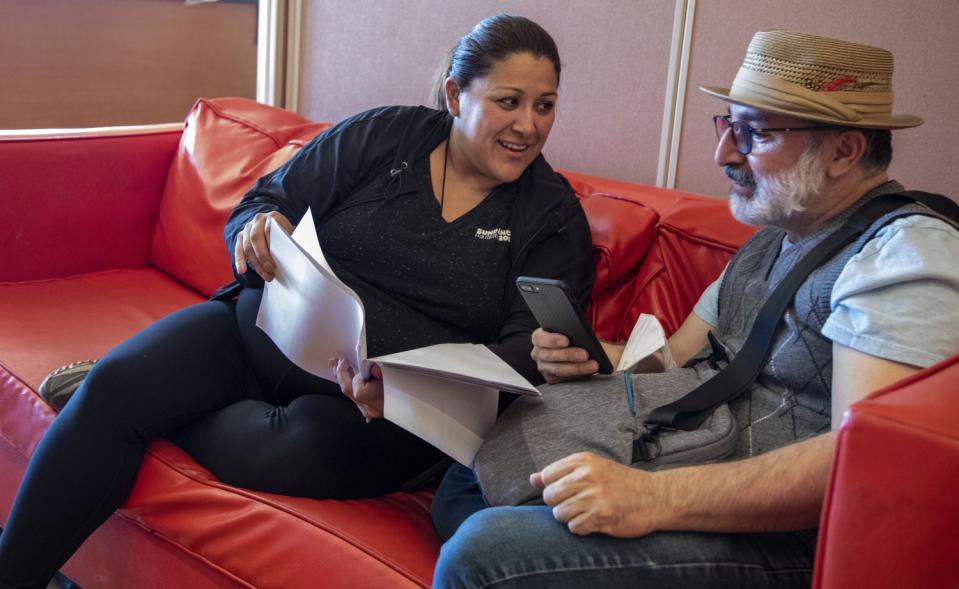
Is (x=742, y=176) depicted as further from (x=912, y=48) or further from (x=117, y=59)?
(x=117, y=59)

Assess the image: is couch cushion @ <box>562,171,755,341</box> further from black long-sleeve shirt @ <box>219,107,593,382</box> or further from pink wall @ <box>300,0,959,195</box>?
pink wall @ <box>300,0,959,195</box>

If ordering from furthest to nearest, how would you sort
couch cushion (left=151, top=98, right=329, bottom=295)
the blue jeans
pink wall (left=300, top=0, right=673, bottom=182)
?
couch cushion (left=151, top=98, right=329, bottom=295) < pink wall (left=300, top=0, right=673, bottom=182) < the blue jeans

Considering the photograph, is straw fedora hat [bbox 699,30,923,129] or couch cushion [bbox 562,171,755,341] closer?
straw fedora hat [bbox 699,30,923,129]

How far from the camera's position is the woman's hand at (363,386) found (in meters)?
1.46

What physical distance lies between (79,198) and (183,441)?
87 centimetres

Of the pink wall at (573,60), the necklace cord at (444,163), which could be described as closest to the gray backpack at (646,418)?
the necklace cord at (444,163)

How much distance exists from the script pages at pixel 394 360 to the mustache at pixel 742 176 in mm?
438

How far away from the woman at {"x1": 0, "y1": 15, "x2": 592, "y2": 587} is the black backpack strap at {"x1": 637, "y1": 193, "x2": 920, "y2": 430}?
34 cm

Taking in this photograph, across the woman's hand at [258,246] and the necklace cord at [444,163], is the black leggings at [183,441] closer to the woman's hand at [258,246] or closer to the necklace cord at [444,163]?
the woman's hand at [258,246]

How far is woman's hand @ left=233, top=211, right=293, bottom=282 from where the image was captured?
1608 mm

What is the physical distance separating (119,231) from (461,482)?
4.08 feet

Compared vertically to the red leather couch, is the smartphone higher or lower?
higher

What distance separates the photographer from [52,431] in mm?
1569

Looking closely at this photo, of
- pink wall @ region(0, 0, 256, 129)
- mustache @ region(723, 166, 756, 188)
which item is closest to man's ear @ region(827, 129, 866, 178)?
mustache @ region(723, 166, 756, 188)
